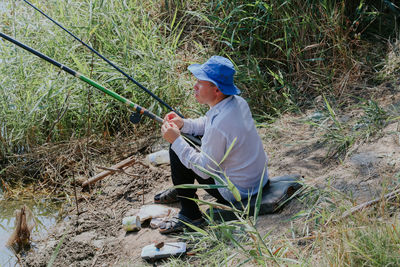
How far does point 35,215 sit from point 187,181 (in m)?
1.69

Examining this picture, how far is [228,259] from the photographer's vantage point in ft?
7.88

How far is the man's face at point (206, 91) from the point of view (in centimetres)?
308

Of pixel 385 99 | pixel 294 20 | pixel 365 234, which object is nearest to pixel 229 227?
pixel 365 234

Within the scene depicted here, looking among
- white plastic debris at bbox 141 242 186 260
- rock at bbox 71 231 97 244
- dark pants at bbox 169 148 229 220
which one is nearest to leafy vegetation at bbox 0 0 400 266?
rock at bbox 71 231 97 244

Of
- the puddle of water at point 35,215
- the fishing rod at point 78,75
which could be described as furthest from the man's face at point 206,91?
the puddle of water at point 35,215

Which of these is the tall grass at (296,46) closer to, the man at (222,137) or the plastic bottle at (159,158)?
the plastic bottle at (159,158)

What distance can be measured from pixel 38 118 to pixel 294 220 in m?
3.06

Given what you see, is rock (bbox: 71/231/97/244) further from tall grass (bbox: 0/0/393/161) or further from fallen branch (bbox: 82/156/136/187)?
tall grass (bbox: 0/0/393/161)

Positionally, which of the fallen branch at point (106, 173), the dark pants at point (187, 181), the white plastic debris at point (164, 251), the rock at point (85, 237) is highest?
the dark pants at point (187, 181)

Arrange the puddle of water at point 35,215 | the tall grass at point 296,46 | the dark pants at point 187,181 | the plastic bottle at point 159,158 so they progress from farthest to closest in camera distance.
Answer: the tall grass at point 296,46 → the plastic bottle at point 159,158 → the puddle of water at point 35,215 → the dark pants at point 187,181

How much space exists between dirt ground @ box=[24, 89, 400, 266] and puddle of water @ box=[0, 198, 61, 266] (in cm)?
15

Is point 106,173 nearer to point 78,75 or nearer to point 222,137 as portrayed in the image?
point 78,75

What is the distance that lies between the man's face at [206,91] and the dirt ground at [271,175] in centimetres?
77

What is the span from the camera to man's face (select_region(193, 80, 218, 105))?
308 cm
